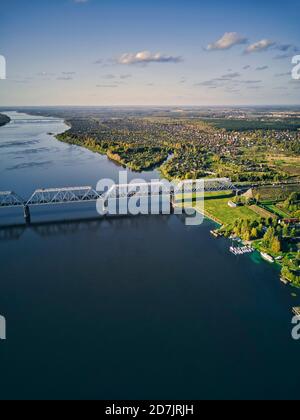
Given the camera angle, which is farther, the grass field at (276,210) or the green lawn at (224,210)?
the grass field at (276,210)

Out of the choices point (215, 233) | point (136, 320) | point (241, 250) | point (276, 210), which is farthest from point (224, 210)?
point (136, 320)

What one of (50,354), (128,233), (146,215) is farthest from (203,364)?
(146,215)

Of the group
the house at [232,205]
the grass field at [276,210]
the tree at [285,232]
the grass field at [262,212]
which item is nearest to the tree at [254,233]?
the tree at [285,232]

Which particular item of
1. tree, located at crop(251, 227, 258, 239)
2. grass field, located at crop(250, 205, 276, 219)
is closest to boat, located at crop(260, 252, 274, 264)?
tree, located at crop(251, 227, 258, 239)

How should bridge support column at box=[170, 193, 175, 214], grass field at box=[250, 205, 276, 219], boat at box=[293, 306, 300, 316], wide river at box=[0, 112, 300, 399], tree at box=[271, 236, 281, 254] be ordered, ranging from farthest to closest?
bridge support column at box=[170, 193, 175, 214] → grass field at box=[250, 205, 276, 219] → tree at box=[271, 236, 281, 254] → boat at box=[293, 306, 300, 316] → wide river at box=[0, 112, 300, 399]

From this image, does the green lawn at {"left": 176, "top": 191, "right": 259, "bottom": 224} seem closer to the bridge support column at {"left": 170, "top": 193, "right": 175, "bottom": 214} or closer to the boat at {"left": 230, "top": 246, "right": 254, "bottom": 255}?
the bridge support column at {"left": 170, "top": 193, "right": 175, "bottom": 214}

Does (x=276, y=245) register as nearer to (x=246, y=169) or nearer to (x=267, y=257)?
(x=267, y=257)

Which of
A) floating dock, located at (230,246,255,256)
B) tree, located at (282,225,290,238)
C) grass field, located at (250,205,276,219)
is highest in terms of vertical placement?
grass field, located at (250,205,276,219)

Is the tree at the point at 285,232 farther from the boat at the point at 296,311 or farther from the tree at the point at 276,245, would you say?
the boat at the point at 296,311

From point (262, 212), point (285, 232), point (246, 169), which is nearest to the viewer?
point (285, 232)
